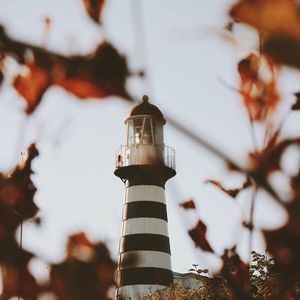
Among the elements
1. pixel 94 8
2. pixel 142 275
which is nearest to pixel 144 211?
pixel 142 275

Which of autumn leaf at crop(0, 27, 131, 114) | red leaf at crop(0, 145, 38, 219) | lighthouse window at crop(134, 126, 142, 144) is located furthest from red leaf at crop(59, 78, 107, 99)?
lighthouse window at crop(134, 126, 142, 144)

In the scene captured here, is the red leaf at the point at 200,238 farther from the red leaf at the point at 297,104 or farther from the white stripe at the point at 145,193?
the white stripe at the point at 145,193

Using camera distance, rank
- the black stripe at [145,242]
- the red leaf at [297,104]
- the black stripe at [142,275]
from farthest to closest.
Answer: the black stripe at [145,242], the black stripe at [142,275], the red leaf at [297,104]

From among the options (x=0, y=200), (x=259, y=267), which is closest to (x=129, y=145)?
(x=259, y=267)

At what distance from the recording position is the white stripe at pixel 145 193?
17.0 metres

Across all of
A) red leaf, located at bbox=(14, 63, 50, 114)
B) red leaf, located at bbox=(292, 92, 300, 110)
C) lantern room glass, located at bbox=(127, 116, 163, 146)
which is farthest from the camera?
lantern room glass, located at bbox=(127, 116, 163, 146)

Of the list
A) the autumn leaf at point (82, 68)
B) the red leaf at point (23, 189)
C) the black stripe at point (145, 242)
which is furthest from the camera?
the black stripe at point (145, 242)

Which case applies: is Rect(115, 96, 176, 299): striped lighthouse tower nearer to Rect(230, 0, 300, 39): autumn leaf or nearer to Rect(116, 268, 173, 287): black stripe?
Rect(116, 268, 173, 287): black stripe

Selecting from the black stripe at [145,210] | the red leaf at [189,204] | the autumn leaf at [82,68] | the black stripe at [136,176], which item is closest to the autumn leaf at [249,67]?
the autumn leaf at [82,68]

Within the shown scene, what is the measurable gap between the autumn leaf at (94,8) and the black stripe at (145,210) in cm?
1581

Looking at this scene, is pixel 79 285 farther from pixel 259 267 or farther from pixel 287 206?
pixel 259 267

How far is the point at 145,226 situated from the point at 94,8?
1558 centimetres

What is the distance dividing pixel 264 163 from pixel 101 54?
0.92 feet

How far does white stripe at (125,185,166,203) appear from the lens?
16953 millimetres
